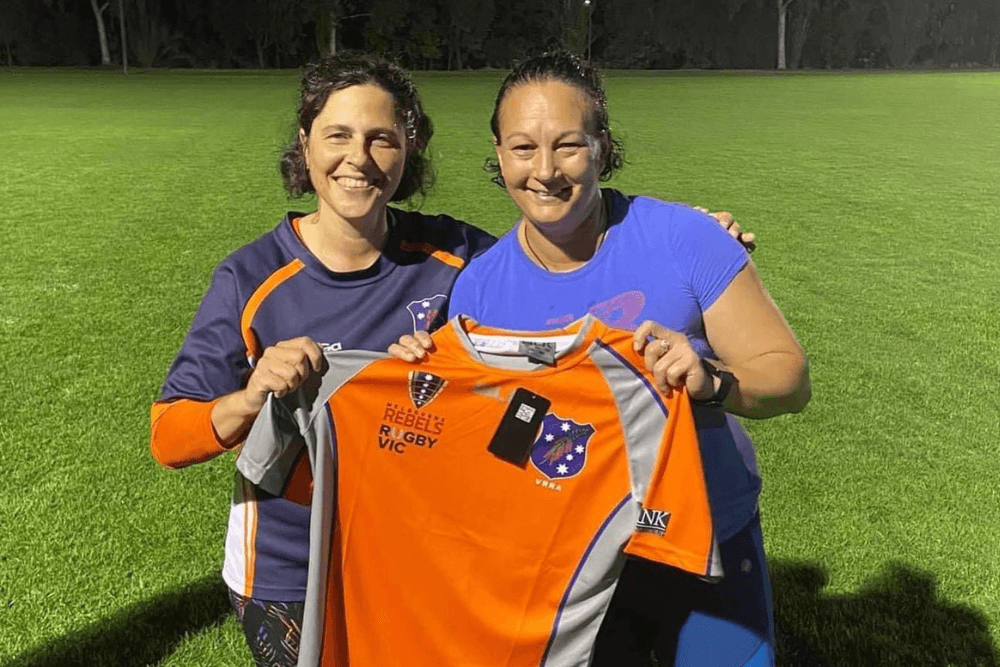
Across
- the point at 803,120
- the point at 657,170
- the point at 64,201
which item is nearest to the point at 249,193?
the point at 64,201

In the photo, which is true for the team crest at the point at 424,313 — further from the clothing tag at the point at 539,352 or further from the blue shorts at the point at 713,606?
the blue shorts at the point at 713,606

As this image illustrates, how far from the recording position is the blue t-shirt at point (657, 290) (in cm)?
180

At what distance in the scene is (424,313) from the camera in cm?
203

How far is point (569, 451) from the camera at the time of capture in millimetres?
1788

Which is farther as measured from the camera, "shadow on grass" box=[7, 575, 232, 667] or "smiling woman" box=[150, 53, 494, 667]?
"shadow on grass" box=[7, 575, 232, 667]

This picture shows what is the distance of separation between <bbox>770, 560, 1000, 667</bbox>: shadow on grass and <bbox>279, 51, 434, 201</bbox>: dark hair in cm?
227

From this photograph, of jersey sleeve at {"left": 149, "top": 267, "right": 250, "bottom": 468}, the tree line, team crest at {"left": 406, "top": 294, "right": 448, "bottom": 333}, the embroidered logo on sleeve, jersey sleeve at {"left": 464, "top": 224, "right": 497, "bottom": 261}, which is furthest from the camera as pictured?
the tree line

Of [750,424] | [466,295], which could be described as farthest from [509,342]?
[750,424]

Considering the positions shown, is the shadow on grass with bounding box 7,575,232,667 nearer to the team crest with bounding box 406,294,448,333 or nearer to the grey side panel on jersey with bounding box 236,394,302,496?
the grey side panel on jersey with bounding box 236,394,302,496

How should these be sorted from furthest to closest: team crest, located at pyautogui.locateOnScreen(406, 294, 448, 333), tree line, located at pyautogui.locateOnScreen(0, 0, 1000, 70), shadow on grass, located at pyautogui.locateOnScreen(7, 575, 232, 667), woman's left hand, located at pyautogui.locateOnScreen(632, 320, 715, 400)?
tree line, located at pyautogui.locateOnScreen(0, 0, 1000, 70)
shadow on grass, located at pyautogui.locateOnScreen(7, 575, 232, 667)
team crest, located at pyautogui.locateOnScreen(406, 294, 448, 333)
woman's left hand, located at pyautogui.locateOnScreen(632, 320, 715, 400)

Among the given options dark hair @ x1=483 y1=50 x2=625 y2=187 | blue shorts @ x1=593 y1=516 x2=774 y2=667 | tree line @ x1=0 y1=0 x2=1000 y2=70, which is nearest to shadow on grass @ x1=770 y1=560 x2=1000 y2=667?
blue shorts @ x1=593 y1=516 x2=774 y2=667

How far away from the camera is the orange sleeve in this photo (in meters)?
1.77

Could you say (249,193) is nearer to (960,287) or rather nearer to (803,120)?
(960,287)

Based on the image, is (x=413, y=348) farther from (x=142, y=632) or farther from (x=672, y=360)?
(x=142, y=632)
